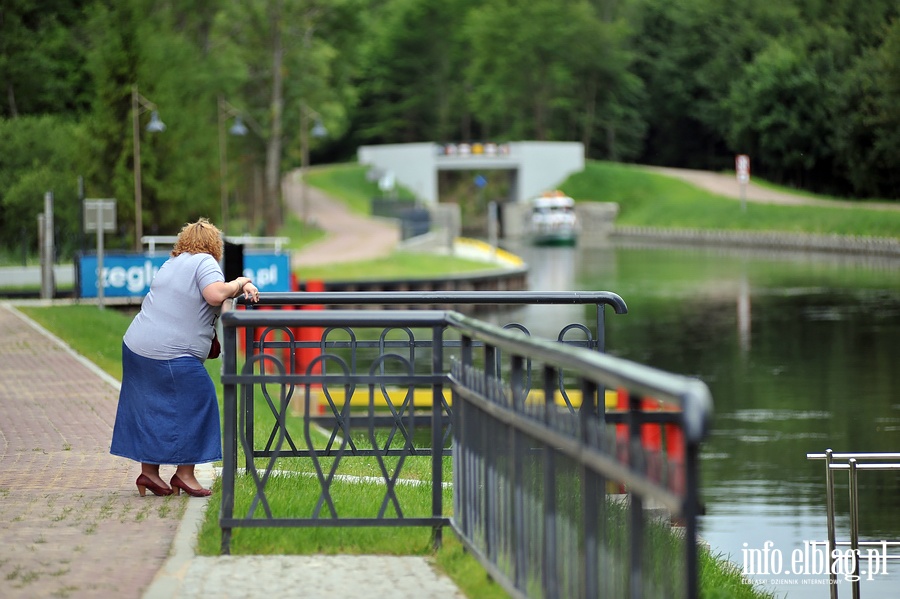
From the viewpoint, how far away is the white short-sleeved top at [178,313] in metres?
7.87

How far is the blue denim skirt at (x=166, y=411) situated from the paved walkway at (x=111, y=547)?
0.97 ft

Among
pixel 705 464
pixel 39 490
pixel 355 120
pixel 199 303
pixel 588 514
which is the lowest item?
pixel 705 464

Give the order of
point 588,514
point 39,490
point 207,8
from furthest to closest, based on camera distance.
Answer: point 207,8 < point 39,490 < point 588,514

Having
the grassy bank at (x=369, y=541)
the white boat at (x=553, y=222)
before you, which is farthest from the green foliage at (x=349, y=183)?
the grassy bank at (x=369, y=541)

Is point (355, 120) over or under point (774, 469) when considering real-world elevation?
over

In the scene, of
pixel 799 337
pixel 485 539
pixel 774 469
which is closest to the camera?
pixel 485 539

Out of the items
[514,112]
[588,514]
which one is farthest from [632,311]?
[514,112]

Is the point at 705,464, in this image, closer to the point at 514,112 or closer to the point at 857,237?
the point at 857,237

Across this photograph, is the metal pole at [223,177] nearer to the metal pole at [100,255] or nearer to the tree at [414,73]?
the metal pole at [100,255]

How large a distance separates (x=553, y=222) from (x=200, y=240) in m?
79.1

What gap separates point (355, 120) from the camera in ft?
381

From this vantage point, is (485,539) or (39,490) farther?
(39,490)

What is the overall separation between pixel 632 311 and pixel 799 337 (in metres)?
7.50

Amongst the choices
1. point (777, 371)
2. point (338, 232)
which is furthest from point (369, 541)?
point (338, 232)
